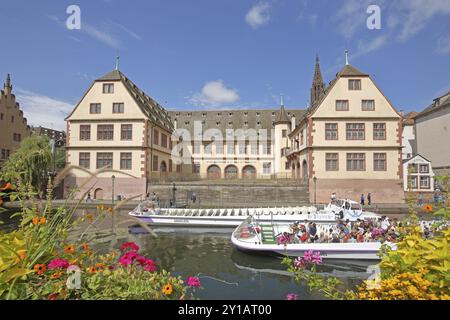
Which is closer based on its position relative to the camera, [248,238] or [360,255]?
[360,255]

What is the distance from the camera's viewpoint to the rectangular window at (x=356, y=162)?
93.3 ft

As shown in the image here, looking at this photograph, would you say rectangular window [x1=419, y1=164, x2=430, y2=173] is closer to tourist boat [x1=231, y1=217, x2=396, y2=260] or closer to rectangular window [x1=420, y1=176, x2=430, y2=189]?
rectangular window [x1=420, y1=176, x2=430, y2=189]

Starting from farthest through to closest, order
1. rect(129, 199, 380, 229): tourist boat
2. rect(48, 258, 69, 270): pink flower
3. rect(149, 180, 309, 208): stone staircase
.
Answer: rect(149, 180, 309, 208): stone staircase → rect(129, 199, 380, 229): tourist boat → rect(48, 258, 69, 270): pink flower

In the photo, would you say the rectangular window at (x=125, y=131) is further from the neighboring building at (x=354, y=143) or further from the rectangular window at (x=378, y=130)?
the rectangular window at (x=378, y=130)

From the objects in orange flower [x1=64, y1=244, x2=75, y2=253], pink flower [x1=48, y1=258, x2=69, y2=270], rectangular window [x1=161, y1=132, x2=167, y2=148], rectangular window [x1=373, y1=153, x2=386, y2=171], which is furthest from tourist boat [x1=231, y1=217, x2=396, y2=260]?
rectangular window [x1=161, y1=132, x2=167, y2=148]

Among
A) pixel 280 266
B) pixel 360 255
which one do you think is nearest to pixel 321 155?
pixel 360 255

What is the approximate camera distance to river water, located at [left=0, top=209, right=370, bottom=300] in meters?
8.83

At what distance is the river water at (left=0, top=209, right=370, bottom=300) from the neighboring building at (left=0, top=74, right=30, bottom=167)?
31.6 m

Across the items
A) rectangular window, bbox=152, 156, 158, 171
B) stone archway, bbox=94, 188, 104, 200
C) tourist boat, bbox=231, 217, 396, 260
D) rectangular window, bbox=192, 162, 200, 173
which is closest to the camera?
tourist boat, bbox=231, 217, 396, 260

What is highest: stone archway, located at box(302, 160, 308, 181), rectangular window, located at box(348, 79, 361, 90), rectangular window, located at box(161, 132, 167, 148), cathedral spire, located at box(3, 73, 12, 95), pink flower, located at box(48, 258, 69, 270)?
cathedral spire, located at box(3, 73, 12, 95)

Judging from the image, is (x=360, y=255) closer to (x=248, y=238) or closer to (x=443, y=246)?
(x=248, y=238)

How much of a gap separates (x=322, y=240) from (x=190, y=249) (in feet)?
23.1

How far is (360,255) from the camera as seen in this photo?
12.2 metres

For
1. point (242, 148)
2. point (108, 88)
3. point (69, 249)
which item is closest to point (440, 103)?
point (242, 148)
